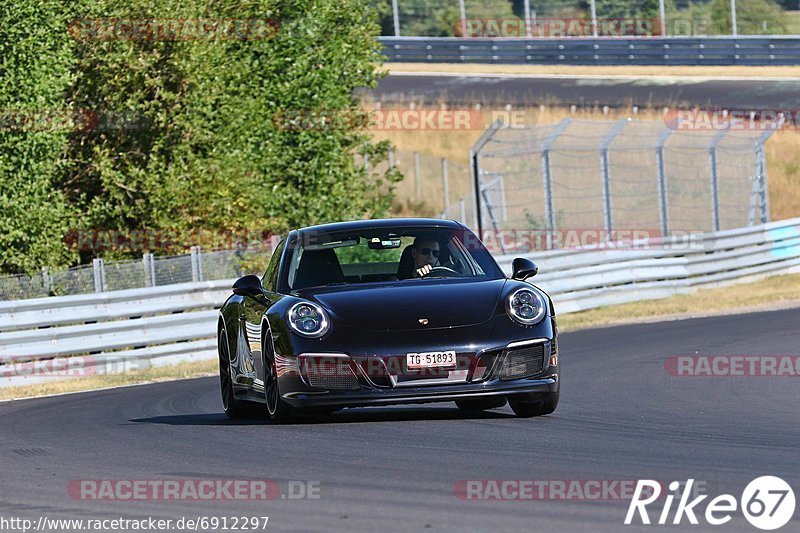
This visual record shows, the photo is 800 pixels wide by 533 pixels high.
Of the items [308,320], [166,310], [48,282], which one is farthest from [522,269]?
[48,282]

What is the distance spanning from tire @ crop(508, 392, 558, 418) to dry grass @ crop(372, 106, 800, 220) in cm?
2928

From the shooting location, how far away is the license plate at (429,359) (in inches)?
369

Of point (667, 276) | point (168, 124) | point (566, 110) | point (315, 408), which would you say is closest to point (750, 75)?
point (566, 110)

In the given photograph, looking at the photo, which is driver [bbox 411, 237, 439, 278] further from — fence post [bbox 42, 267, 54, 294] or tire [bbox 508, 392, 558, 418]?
fence post [bbox 42, 267, 54, 294]

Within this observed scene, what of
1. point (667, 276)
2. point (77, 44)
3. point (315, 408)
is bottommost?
point (667, 276)

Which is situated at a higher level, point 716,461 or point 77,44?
point 77,44

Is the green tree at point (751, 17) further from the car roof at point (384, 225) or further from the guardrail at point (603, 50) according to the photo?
the car roof at point (384, 225)

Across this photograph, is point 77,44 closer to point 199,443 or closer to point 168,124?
point 168,124

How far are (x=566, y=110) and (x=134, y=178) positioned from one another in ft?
69.0

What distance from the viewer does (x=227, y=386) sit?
11469mm

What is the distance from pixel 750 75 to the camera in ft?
158

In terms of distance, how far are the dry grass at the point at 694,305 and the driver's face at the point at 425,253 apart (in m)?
11.2

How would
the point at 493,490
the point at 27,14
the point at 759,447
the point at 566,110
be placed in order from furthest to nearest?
the point at 566,110 → the point at 27,14 → the point at 759,447 → the point at 493,490

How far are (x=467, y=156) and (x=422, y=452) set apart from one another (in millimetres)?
36911
